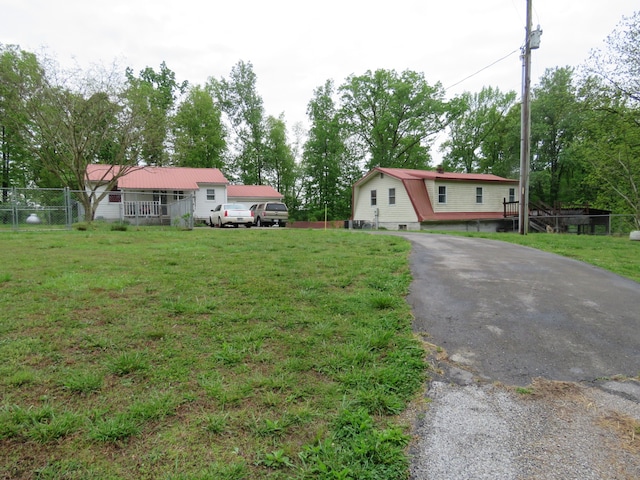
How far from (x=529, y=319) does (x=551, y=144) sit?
3355 centimetres

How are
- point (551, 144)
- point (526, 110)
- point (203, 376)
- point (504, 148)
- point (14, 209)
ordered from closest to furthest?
point (203, 376)
point (14, 209)
point (526, 110)
point (551, 144)
point (504, 148)

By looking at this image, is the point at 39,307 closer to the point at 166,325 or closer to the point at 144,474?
the point at 166,325

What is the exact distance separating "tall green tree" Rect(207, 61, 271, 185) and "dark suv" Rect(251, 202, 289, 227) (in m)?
18.5

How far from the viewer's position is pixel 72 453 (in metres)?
1.88

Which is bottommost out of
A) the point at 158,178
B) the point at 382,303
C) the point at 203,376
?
the point at 203,376

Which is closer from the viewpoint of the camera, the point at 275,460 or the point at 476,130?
the point at 275,460

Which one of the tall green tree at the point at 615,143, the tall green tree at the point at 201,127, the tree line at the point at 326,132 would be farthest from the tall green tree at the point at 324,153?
the tall green tree at the point at 615,143

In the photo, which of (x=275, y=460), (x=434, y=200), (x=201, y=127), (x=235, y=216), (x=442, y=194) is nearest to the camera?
(x=275, y=460)

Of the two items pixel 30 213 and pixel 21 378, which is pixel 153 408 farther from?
pixel 30 213

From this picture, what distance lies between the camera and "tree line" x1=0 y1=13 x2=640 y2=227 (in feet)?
54.4

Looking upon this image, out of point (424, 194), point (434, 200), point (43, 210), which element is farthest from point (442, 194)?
point (43, 210)

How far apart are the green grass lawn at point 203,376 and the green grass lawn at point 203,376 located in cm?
1

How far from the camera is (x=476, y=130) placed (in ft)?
128

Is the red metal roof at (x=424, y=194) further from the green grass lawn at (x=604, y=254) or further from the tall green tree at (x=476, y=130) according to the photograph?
the tall green tree at (x=476, y=130)
